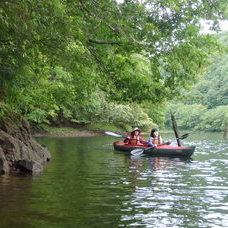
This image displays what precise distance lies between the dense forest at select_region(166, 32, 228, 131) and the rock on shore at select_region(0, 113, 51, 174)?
39.0m

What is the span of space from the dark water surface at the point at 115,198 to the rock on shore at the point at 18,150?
582 millimetres

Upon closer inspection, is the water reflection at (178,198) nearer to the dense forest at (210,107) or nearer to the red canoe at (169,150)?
the red canoe at (169,150)

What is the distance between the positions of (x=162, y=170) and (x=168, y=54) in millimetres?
5354

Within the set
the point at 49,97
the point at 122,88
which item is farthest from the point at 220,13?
the point at 49,97

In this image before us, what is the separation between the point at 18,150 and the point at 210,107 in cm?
7727

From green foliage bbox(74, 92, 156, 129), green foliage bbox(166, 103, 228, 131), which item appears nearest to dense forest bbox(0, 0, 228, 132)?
green foliage bbox(74, 92, 156, 129)

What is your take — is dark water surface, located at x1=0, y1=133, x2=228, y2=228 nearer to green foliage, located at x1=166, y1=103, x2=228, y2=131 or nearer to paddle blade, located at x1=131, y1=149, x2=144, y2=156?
paddle blade, located at x1=131, y1=149, x2=144, y2=156

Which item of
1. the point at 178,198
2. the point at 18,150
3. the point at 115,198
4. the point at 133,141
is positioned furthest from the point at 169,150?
the point at 115,198

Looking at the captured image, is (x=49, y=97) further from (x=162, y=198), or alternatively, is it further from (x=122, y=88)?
(x=162, y=198)

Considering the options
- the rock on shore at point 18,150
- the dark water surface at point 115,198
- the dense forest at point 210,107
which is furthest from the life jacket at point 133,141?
the dense forest at point 210,107

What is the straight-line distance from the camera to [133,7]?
10.3 metres

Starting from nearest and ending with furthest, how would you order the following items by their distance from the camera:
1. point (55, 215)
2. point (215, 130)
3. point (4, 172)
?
point (55, 215)
point (4, 172)
point (215, 130)

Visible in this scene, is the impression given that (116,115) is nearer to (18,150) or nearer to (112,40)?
(18,150)

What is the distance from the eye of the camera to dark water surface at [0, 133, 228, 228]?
7.10 meters
